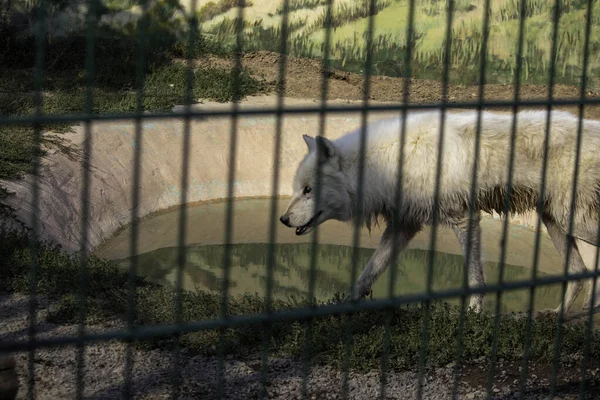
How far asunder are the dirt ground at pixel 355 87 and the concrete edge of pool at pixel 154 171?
3.30 ft

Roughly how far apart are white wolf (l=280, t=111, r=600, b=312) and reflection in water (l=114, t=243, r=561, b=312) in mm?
1524

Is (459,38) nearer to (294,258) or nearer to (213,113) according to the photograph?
(294,258)

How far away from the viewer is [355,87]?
14.8m

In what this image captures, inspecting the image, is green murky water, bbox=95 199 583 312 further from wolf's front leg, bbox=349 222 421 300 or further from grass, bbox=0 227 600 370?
grass, bbox=0 227 600 370

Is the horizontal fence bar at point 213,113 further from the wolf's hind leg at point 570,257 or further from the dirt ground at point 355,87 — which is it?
the dirt ground at point 355,87

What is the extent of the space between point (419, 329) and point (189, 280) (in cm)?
343

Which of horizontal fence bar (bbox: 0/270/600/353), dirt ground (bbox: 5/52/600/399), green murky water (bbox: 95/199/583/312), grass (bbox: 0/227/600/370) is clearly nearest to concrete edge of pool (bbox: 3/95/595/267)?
green murky water (bbox: 95/199/583/312)

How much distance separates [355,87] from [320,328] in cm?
950

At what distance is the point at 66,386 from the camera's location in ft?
15.8

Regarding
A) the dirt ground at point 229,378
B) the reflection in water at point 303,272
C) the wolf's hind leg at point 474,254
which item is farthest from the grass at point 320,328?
the reflection in water at point 303,272

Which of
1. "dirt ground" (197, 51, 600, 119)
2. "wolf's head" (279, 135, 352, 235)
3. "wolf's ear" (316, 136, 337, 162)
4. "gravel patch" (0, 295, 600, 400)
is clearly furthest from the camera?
"dirt ground" (197, 51, 600, 119)

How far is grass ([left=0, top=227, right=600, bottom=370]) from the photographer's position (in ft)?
17.8

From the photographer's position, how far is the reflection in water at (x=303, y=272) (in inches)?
329

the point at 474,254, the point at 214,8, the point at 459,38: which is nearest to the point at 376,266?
the point at 474,254
